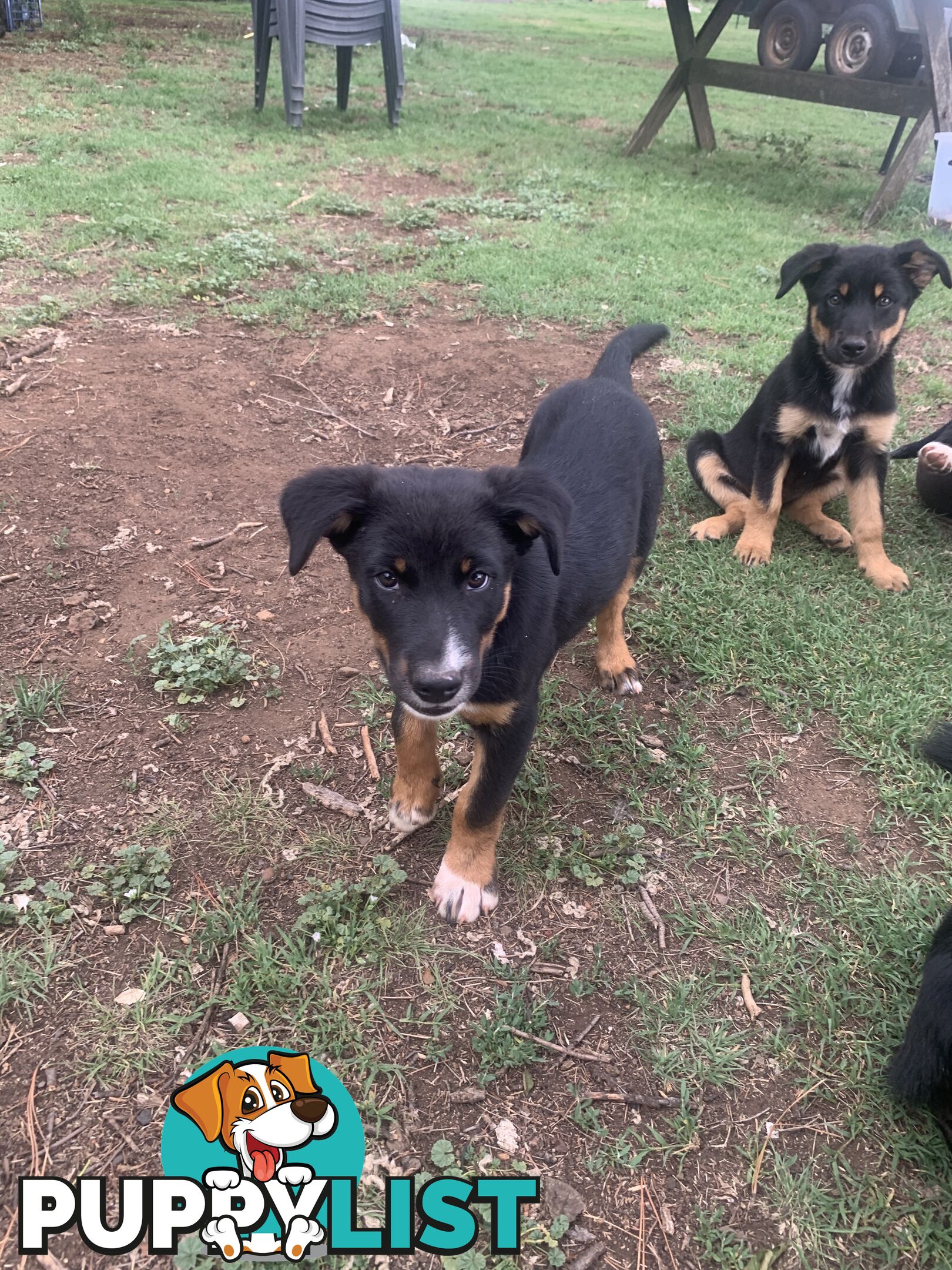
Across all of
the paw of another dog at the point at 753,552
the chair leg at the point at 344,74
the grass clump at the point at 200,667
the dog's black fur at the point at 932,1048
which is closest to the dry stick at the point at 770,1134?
the dog's black fur at the point at 932,1048

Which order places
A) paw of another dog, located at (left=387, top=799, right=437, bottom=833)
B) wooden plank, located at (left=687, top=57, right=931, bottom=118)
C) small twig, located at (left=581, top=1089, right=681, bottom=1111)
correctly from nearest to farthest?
1. small twig, located at (left=581, top=1089, right=681, bottom=1111)
2. paw of another dog, located at (left=387, top=799, right=437, bottom=833)
3. wooden plank, located at (left=687, top=57, right=931, bottom=118)

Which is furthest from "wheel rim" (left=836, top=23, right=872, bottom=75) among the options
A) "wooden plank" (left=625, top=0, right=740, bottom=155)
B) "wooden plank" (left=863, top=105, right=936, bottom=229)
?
"wooden plank" (left=863, top=105, right=936, bottom=229)

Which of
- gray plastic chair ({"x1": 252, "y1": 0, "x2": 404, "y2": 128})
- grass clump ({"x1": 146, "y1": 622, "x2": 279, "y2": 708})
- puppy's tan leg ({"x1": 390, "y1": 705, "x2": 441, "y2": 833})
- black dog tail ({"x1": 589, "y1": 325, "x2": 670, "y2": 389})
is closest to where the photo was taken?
puppy's tan leg ({"x1": 390, "y1": 705, "x2": 441, "y2": 833})

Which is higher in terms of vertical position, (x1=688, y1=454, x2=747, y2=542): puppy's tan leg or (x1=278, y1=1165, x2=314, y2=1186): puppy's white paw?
(x1=688, y1=454, x2=747, y2=542): puppy's tan leg

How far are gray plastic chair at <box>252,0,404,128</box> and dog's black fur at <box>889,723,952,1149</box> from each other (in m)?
11.0

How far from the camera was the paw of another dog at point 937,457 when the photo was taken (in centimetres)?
403

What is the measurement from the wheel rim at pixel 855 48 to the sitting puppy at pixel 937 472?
36.6 ft

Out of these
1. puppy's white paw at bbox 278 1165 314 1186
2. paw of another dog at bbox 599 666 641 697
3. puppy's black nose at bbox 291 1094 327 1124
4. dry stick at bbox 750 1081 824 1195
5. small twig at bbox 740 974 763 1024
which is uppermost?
paw of another dog at bbox 599 666 641 697

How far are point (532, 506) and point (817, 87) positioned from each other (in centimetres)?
1014

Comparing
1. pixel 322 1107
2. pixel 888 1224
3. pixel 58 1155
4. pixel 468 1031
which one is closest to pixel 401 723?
pixel 468 1031

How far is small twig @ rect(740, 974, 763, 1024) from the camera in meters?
2.32

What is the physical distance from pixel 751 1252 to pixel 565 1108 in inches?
19.8

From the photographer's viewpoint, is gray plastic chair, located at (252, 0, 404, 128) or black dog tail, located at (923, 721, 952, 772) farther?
gray plastic chair, located at (252, 0, 404, 128)

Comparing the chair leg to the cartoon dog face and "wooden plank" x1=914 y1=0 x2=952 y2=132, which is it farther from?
the cartoon dog face
